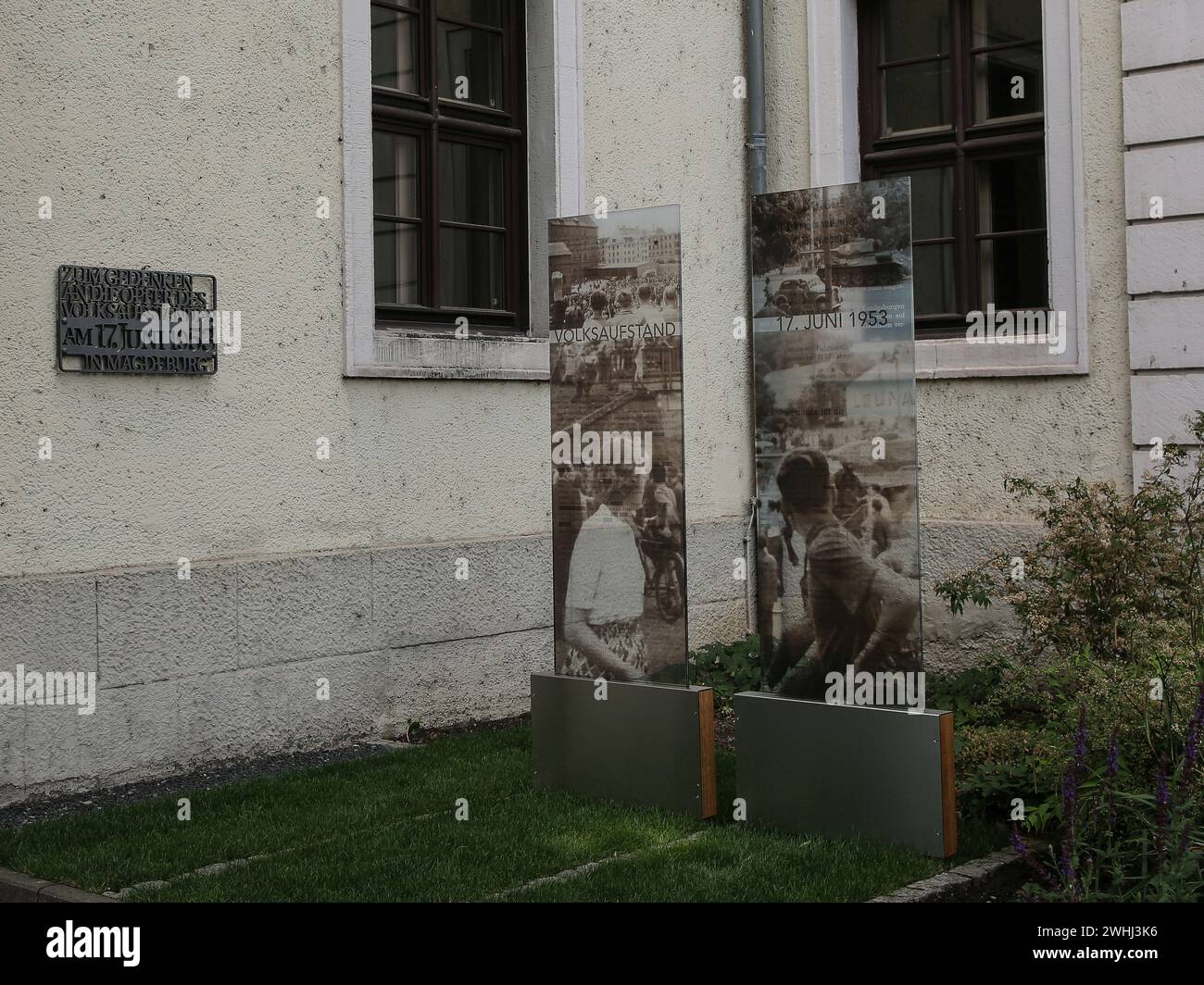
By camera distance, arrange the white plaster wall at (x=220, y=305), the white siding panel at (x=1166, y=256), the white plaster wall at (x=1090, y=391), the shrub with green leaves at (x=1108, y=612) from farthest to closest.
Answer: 1. the white plaster wall at (x=1090, y=391)
2. the white siding panel at (x=1166, y=256)
3. the white plaster wall at (x=220, y=305)
4. the shrub with green leaves at (x=1108, y=612)

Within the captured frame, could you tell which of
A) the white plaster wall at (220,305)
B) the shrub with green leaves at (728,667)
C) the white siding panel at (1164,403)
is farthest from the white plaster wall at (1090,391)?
the white plaster wall at (220,305)

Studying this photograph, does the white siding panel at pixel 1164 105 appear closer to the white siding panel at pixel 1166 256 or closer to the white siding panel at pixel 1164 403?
the white siding panel at pixel 1166 256

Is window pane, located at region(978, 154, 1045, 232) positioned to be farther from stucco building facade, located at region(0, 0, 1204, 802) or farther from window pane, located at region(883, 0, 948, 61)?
window pane, located at region(883, 0, 948, 61)

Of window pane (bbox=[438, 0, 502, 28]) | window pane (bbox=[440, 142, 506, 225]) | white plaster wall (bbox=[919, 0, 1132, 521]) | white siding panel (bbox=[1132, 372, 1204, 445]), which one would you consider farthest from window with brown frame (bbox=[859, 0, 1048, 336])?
window pane (bbox=[438, 0, 502, 28])

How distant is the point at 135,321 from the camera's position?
651cm

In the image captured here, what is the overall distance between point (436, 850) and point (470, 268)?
4.28 metres

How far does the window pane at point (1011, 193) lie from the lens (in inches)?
358

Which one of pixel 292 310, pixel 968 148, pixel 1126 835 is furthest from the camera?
pixel 968 148

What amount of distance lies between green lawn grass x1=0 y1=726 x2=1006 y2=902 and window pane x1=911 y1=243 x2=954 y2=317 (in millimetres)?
4386

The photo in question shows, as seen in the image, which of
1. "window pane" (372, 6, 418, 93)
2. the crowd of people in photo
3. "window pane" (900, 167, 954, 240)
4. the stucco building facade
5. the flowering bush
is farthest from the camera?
"window pane" (900, 167, 954, 240)

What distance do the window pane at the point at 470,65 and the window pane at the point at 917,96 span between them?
294cm

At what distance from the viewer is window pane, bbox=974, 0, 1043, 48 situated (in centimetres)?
909

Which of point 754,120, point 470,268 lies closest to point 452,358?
point 470,268

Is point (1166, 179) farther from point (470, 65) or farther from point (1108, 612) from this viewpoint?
point (470, 65)
